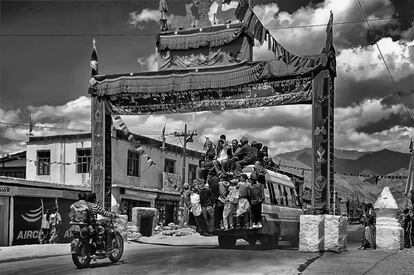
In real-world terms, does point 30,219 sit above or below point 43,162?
below

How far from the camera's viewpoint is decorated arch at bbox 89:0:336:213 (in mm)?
12422

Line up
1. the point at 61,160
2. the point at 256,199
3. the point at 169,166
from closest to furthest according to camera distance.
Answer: the point at 256,199 < the point at 61,160 < the point at 169,166

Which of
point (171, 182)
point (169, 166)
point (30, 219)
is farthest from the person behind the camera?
point (169, 166)

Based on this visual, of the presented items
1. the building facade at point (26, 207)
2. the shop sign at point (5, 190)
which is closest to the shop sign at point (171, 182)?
the building facade at point (26, 207)

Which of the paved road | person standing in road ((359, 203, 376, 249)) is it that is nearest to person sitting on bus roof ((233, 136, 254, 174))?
the paved road

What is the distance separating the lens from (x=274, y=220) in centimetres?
1334

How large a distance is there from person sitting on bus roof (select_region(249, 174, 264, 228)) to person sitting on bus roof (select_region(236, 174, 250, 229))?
0.11 m

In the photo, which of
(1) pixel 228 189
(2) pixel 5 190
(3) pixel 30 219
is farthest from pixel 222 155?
(3) pixel 30 219

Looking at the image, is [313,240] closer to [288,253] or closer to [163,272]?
[288,253]

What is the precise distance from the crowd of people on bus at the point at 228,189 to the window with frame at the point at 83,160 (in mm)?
18041

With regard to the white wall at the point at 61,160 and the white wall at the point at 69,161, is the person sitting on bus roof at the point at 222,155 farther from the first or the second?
the white wall at the point at 61,160

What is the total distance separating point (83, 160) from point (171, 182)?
7.23 metres

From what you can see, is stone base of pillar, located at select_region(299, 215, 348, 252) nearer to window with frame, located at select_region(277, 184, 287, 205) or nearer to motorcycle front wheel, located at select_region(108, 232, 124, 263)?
window with frame, located at select_region(277, 184, 287, 205)

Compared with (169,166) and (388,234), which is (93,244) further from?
(169,166)
